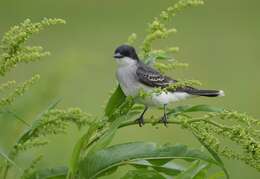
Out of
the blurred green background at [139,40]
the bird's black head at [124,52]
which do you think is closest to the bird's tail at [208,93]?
the bird's black head at [124,52]

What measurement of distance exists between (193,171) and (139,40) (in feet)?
48.9

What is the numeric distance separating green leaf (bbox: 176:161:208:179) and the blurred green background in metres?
3.08

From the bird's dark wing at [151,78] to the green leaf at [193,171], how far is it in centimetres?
190

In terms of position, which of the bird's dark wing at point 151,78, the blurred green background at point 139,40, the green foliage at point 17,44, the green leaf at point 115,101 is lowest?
the blurred green background at point 139,40

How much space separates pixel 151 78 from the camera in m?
5.54

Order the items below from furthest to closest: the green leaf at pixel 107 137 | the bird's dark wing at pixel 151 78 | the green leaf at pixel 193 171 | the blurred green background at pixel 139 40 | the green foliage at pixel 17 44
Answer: the blurred green background at pixel 139 40, the bird's dark wing at pixel 151 78, the green leaf at pixel 193 171, the green leaf at pixel 107 137, the green foliage at pixel 17 44

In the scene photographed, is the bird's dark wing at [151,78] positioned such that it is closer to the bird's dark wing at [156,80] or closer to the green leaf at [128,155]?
the bird's dark wing at [156,80]

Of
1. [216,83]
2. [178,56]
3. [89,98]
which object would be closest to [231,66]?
[178,56]

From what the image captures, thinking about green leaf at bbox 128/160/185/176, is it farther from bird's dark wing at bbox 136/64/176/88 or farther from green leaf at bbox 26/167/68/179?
bird's dark wing at bbox 136/64/176/88

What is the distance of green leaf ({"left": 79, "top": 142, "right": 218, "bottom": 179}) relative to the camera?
3.27 metres

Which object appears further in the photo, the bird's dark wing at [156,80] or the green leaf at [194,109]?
the bird's dark wing at [156,80]

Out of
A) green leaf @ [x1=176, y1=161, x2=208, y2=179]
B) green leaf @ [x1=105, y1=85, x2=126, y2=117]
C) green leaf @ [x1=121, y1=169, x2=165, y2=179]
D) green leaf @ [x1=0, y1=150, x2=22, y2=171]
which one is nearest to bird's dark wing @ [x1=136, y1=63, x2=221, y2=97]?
green leaf @ [x1=105, y1=85, x2=126, y2=117]

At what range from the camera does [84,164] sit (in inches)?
129

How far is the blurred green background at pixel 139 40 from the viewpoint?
38.3 ft
